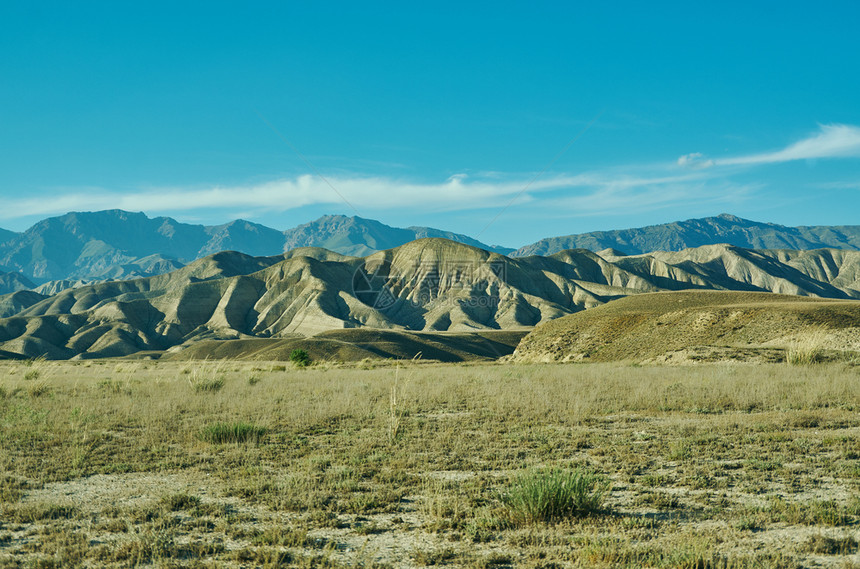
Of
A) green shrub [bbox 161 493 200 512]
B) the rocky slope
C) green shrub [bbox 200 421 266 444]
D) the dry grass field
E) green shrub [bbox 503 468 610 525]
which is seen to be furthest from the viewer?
the rocky slope

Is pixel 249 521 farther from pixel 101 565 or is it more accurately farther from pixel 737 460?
pixel 737 460

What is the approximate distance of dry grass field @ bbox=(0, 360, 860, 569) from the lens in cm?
562

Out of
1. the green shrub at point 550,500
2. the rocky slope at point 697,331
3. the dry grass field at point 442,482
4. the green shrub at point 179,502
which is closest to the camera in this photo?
the dry grass field at point 442,482

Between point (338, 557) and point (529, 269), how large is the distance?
165084 millimetres

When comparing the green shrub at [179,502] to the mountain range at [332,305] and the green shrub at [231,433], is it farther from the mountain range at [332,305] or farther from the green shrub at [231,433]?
the mountain range at [332,305]

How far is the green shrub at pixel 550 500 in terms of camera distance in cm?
642

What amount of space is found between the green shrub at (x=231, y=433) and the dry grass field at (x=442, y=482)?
0.04 meters

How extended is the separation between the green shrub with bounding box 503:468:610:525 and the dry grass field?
0.07 feet

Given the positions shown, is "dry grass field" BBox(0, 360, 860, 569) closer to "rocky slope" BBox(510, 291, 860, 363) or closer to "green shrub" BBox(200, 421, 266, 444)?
"green shrub" BBox(200, 421, 266, 444)

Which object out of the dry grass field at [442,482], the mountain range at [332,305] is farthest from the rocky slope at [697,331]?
the mountain range at [332,305]

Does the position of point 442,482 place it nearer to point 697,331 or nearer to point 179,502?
point 179,502

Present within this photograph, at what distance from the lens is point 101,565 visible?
537 centimetres

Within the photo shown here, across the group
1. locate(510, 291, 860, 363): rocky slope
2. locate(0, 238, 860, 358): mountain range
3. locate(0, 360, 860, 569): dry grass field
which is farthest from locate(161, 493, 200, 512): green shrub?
locate(0, 238, 860, 358): mountain range

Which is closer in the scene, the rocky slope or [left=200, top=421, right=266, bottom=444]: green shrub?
[left=200, top=421, right=266, bottom=444]: green shrub
